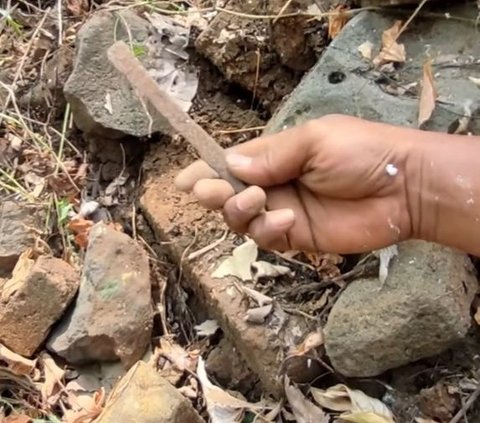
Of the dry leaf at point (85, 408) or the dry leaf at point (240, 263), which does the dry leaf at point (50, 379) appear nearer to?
the dry leaf at point (85, 408)

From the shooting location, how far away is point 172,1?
281 cm

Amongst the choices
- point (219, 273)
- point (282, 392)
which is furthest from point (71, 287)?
point (282, 392)

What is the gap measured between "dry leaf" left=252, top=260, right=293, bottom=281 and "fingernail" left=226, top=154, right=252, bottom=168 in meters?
0.47

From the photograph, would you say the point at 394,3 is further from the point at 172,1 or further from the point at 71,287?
the point at 71,287

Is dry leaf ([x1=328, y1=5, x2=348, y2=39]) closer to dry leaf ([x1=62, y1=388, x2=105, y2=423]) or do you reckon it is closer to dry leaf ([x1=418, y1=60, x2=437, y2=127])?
dry leaf ([x1=418, y1=60, x2=437, y2=127])

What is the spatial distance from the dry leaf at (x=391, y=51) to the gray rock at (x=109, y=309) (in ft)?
2.37

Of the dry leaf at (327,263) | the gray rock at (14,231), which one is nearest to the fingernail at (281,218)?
the dry leaf at (327,263)

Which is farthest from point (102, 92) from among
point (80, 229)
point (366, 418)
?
point (366, 418)

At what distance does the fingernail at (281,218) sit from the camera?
179 cm

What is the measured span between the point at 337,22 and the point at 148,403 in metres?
0.99

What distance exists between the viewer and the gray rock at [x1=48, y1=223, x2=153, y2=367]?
7.65 ft

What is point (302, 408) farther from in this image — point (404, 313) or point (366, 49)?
point (366, 49)

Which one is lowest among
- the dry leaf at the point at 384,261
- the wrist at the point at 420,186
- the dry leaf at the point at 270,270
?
the dry leaf at the point at 270,270

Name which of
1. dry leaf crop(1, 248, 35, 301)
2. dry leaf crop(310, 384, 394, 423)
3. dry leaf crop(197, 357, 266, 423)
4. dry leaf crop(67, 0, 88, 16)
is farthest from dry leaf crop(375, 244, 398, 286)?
dry leaf crop(67, 0, 88, 16)
